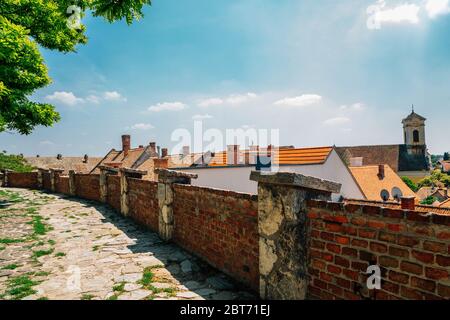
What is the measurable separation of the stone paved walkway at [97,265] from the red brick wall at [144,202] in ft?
0.91

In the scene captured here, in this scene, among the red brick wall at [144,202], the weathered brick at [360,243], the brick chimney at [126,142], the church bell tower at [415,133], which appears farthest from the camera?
the church bell tower at [415,133]

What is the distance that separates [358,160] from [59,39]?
3310cm

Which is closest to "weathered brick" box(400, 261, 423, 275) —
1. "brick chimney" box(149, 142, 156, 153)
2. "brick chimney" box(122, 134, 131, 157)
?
"brick chimney" box(149, 142, 156, 153)

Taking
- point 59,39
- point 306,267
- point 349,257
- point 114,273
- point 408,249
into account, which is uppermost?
point 59,39

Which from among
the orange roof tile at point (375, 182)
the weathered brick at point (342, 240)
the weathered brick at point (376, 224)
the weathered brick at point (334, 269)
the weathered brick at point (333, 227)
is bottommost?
the orange roof tile at point (375, 182)

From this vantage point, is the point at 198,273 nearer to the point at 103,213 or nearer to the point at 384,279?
the point at 384,279

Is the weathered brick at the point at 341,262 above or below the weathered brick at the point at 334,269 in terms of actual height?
above

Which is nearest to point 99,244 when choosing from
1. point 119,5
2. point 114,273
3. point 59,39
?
point 114,273

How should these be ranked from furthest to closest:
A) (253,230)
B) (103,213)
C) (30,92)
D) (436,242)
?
(30,92) < (103,213) < (253,230) < (436,242)

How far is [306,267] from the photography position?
2.96 metres

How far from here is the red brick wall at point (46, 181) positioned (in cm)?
1727

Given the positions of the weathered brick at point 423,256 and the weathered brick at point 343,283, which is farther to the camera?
the weathered brick at point 343,283

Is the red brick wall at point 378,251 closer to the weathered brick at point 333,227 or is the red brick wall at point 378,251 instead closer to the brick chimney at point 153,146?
the weathered brick at point 333,227

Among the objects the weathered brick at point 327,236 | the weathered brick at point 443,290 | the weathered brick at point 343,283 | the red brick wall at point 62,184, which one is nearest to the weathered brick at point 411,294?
the weathered brick at point 443,290
